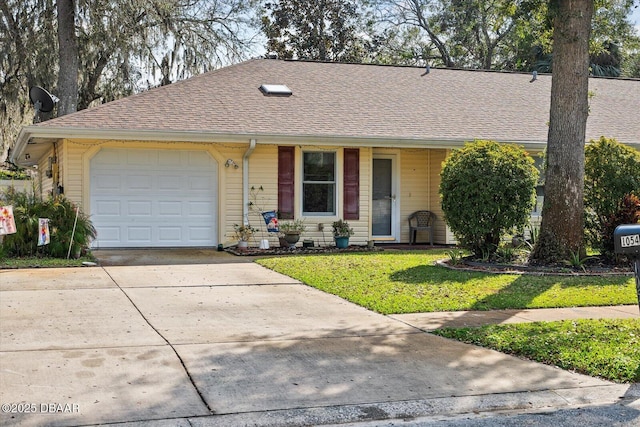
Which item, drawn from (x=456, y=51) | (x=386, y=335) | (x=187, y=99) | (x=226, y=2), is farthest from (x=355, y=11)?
(x=386, y=335)

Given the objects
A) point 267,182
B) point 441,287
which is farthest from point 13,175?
point 441,287

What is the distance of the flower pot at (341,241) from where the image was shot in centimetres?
1570

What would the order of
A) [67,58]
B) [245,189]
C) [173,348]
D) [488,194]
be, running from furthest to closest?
[67,58], [245,189], [488,194], [173,348]

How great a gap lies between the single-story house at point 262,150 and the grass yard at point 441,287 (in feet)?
11.6

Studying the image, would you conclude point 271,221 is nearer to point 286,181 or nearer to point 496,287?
point 286,181

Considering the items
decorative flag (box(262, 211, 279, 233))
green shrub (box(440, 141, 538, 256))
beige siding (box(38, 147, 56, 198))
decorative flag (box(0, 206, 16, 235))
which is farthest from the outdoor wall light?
green shrub (box(440, 141, 538, 256))

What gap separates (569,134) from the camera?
11117 millimetres

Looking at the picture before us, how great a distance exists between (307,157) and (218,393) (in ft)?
37.7

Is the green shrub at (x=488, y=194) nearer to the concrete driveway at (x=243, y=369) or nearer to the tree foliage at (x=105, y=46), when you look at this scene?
the concrete driveway at (x=243, y=369)

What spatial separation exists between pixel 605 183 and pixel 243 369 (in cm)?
824

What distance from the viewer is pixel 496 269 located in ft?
36.8

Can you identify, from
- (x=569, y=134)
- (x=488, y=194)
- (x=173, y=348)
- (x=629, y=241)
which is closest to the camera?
(x=629, y=241)

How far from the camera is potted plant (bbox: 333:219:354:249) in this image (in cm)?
1573

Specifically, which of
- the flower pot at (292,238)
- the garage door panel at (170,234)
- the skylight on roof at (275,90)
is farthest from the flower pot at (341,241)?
the skylight on roof at (275,90)
